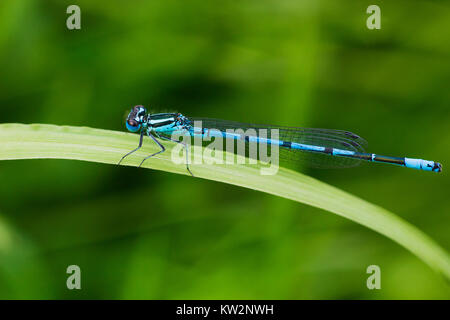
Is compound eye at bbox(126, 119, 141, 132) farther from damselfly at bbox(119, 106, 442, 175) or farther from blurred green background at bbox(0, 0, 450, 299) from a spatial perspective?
blurred green background at bbox(0, 0, 450, 299)

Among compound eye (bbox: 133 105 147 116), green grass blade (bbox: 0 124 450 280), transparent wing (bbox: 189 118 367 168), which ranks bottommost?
green grass blade (bbox: 0 124 450 280)

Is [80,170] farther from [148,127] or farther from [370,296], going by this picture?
[370,296]

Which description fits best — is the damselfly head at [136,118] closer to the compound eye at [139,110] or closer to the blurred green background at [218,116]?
the compound eye at [139,110]

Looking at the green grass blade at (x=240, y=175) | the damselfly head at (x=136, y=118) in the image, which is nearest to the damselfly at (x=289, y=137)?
the damselfly head at (x=136, y=118)

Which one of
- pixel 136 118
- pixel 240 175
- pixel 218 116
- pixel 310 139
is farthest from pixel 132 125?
pixel 310 139

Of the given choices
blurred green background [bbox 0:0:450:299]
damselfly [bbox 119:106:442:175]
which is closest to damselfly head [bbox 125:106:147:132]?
damselfly [bbox 119:106:442:175]

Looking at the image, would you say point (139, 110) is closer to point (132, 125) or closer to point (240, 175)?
point (132, 125)

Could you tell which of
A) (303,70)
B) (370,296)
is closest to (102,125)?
(303,70)
